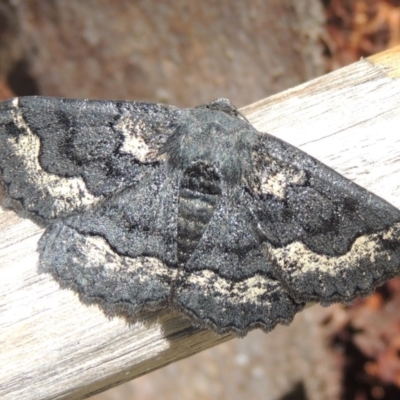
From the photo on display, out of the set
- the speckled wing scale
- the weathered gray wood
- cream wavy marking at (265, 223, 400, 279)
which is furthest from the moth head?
cream wavy marking at (265, 223, 400, 279)

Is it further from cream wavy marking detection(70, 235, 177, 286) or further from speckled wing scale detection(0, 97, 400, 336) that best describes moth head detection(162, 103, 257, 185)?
cream wavy marking detection(70, 235, 177, 286)

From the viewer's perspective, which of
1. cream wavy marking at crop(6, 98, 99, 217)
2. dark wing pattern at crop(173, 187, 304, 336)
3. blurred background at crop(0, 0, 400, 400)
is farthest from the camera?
blurred background at crop(0, 0, 400, 400)

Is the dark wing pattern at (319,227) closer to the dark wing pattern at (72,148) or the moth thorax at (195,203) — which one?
the moth thorax at (195,203)

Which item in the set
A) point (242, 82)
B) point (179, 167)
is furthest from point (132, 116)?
point (242, 82)

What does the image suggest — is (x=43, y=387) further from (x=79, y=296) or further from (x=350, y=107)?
(x=350, y=107)

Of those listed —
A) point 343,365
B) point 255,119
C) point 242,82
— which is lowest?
point 343,365

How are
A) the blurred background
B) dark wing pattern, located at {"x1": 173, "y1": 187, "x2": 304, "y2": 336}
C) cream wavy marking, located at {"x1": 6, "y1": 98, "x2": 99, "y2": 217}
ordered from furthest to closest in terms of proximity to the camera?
1. the blurred background
2. cream wavy marking, located at {"x1": 6, "y1": 98, "x2": 99, "y2": 217}
3. dark wing pattern, located at {"x1": 173, "y1": 187, "x2": 304, "y2": 336}
